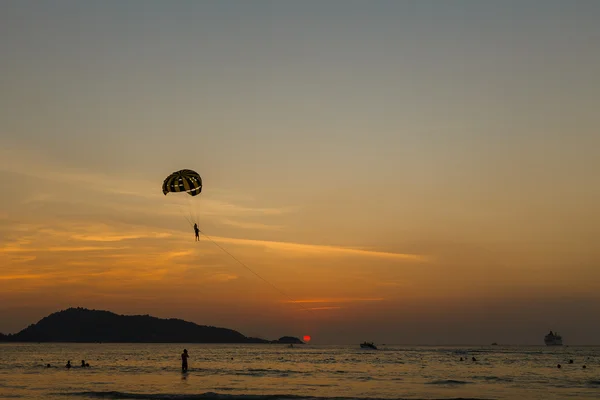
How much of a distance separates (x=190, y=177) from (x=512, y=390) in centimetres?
2959

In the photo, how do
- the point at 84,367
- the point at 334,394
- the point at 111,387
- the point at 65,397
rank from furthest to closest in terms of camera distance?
1. the point at 84,367
2. the point at 111,387
3. the point at 334,394
4. the point at 65,397

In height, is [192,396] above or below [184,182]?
below

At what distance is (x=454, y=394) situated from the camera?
45031 mm

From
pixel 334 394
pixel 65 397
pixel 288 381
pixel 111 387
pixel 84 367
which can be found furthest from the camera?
pixel 84 367

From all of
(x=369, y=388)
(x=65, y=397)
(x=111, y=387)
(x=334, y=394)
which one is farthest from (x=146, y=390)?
(x=369, y=388)

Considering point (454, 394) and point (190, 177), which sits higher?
point (190, 177)

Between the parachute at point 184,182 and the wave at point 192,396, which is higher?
the parachute at point 184,182

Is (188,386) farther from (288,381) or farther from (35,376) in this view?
(35,376)

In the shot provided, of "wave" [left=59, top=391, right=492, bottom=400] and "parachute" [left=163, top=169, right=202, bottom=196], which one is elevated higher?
"parachute" [left=163, top=169, right=202, bottom=196]

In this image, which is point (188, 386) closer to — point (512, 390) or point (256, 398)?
point (256, 398)

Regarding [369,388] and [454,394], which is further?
[369,388]

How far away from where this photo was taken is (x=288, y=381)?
56094 millimetres

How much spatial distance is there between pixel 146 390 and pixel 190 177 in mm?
15766

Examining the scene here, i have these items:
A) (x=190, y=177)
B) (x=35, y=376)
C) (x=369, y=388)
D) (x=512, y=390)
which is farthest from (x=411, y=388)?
(x=35, y=376)
